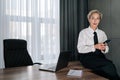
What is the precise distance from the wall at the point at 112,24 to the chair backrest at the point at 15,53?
170 centimetres

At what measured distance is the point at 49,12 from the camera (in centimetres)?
428

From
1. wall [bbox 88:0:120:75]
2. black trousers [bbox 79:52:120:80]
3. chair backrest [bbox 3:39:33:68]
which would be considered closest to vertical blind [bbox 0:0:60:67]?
chair backrest [bbox 3:39:33:68]

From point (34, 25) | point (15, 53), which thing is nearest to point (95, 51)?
point (15, 53)

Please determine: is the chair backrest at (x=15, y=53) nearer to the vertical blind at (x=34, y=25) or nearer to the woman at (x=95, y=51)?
the vertical blind at (x=34, y=25)

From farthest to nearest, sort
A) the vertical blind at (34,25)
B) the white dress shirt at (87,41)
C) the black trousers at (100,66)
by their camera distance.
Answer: the vertical blind at (34,25) < the white dress shirt at (87,41) < the black trousers at (100,66)

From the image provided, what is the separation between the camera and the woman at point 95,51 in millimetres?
3103

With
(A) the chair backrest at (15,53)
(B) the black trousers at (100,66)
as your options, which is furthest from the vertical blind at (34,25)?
(B) the black trousers at (100,66)

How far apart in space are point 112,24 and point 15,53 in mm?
1977

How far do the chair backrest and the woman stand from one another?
90 centimetres

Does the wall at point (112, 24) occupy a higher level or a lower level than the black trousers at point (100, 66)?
higher

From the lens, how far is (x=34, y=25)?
13.5 ft

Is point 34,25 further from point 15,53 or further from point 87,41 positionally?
point 87,41

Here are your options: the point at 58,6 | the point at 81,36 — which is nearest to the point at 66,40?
the point at 58,6

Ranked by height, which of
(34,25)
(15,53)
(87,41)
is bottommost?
(15,53)
